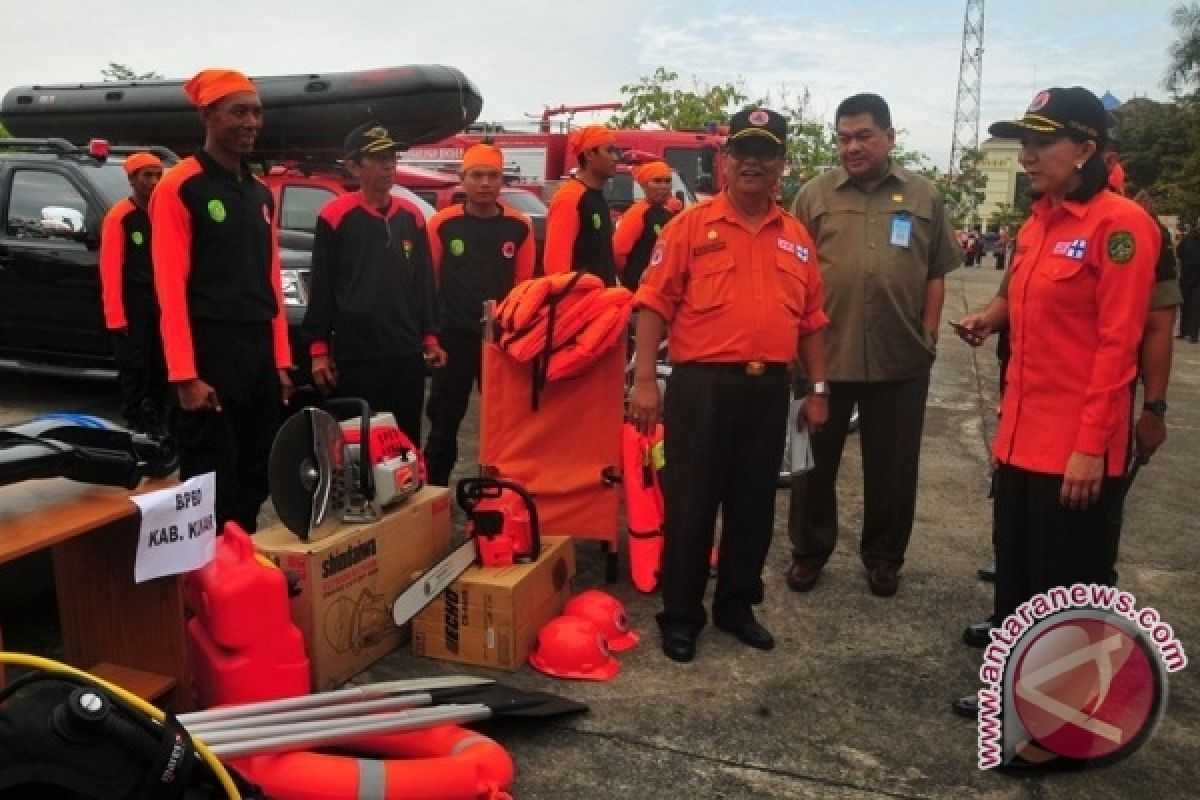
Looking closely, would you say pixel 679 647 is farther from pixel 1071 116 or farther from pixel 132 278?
pixel 132 278

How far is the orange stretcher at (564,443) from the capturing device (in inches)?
170

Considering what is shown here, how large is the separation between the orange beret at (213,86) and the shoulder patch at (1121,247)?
2926 millimetres

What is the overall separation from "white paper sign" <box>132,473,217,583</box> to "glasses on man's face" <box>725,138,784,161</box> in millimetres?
2049

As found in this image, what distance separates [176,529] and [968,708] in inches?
98.9

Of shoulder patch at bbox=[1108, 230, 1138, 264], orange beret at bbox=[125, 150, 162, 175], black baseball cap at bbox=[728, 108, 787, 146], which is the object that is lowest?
shoulder patch at bbox=[1108, 230, 1138, 264]

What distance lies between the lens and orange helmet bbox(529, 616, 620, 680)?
11.2ft

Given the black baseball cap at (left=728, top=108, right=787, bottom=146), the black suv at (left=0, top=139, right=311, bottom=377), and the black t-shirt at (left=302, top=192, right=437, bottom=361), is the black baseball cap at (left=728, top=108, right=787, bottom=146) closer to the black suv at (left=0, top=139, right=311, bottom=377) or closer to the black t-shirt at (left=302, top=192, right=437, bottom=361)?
the black t-shirt at (left=302, top=192, right=437, bottom=361)

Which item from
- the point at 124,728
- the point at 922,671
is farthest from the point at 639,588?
the point at 124,728

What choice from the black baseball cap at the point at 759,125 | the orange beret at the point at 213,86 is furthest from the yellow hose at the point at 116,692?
the black baseball cap at the point at 759,125

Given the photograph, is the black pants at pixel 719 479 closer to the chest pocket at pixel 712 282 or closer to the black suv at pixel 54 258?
the chest pocket at pixel 712 282

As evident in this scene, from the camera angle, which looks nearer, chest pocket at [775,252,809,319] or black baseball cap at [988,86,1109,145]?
black baseball cap at [988,86,1109,145]

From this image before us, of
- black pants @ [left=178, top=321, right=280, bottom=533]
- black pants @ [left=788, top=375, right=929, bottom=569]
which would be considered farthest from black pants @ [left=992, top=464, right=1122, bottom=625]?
black pants @ [left=178, top=321, right=280, bottom=533]

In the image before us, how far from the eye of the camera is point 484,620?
345 cm

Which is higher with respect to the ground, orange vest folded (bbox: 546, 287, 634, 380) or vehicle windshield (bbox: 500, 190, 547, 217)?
vehicle windshield (bbox: 500, 190, 547, 217)
